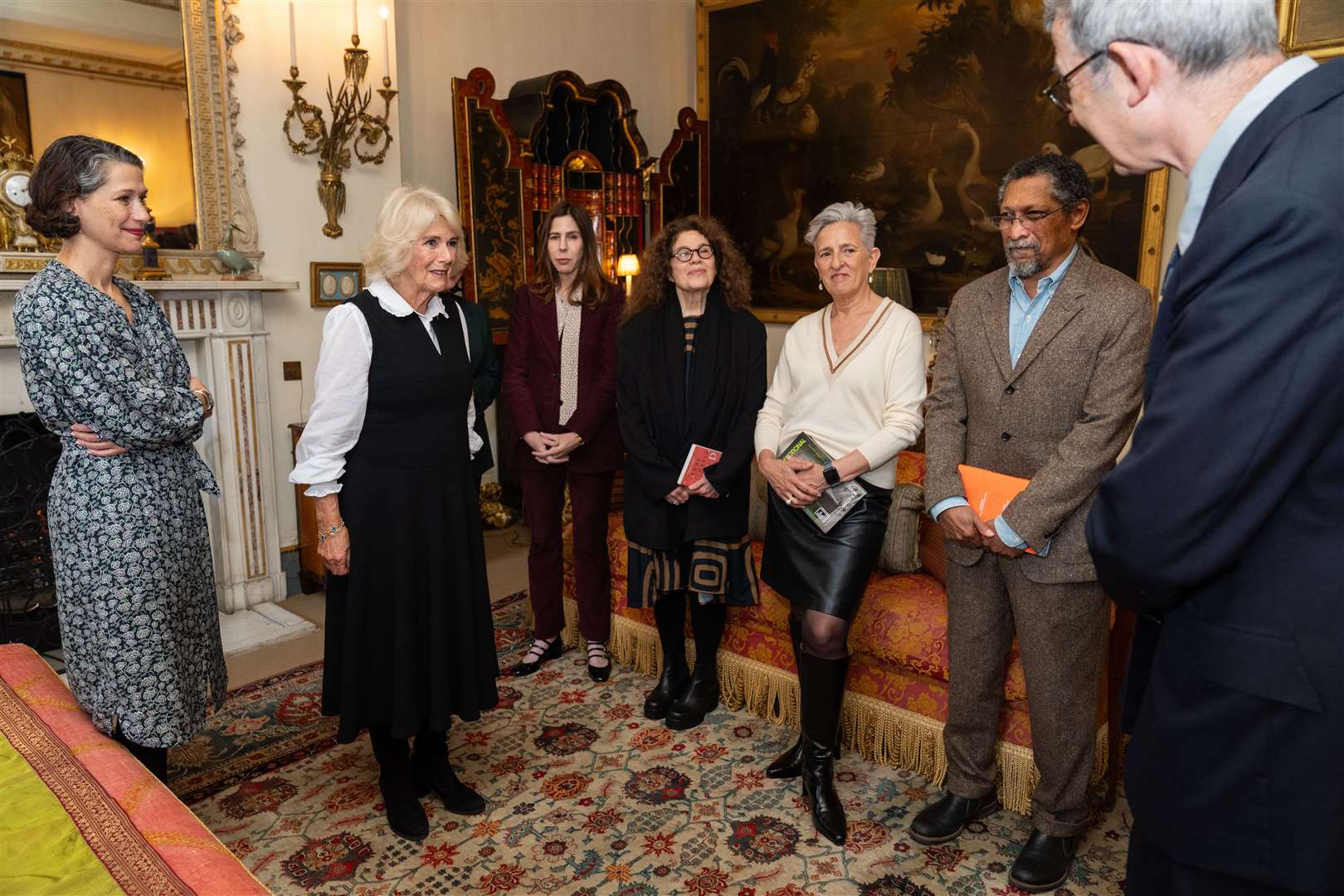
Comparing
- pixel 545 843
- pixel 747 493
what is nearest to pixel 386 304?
pixel 747 493

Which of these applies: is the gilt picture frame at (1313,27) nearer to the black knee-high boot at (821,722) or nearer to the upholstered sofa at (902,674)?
the upholstered sofa at (902,674)

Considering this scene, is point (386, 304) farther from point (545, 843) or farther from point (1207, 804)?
point (1207, 804)

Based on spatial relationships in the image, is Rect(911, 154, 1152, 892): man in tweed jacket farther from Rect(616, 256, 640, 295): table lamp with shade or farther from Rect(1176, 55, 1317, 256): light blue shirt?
Rect(616, 256, 640, 295): table lamp with shade

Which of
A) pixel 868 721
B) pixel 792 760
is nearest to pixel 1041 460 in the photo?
pixel 868 721

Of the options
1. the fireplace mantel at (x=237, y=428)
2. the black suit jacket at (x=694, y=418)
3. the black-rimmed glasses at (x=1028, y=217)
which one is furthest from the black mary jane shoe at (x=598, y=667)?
the black-rimmed glasses at (x=1028, y=217)

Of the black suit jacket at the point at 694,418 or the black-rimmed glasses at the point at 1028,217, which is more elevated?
the black-rimmed glasses at the point at 1028,217

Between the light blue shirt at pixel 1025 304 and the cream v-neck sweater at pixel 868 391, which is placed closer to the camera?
the light blue shirt at pixel 1025 304

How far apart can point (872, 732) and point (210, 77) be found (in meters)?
4.18

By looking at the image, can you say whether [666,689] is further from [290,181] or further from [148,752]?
[290,181]

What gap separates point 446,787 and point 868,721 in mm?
1405

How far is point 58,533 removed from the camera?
2.27m

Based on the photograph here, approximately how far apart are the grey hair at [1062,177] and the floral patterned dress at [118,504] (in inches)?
88.9

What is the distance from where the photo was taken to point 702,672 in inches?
135

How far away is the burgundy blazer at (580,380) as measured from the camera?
144 inches
